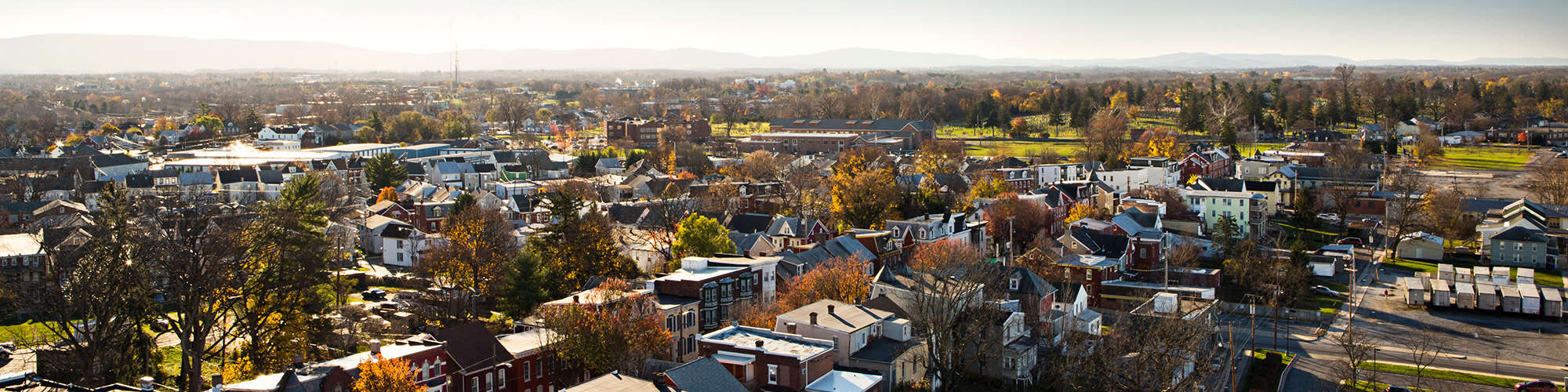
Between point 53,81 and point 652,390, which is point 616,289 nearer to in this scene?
point 652,390

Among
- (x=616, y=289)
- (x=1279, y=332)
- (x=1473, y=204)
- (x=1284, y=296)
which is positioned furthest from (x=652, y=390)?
(x=1473, y=204)

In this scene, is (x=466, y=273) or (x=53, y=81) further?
(x=53, y=81)

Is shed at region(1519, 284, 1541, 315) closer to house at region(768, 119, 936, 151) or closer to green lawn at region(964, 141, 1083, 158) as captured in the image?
green lawn at region(964, 141, 1083, 158)

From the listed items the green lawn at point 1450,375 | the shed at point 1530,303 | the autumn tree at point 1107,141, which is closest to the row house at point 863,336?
the green lawn at point 1450,375

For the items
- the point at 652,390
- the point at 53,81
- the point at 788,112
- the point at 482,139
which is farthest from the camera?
the point at 53,81

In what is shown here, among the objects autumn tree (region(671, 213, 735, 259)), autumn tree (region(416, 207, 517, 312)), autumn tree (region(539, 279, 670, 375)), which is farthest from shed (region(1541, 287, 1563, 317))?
autumn tree (region(416, 207, 517, 312))

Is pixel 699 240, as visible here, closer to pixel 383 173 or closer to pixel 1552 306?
pixel 1552 306
